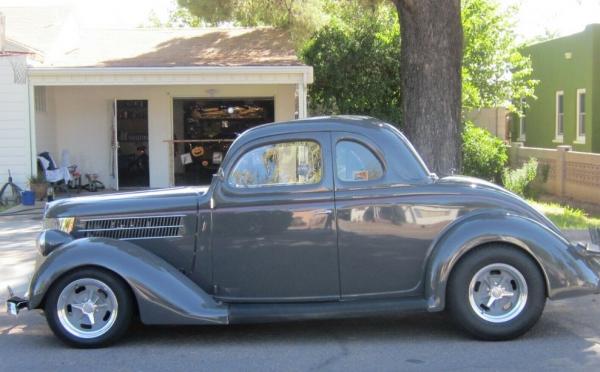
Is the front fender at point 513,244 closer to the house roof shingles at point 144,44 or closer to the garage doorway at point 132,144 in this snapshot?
the house roof shingles at point 144,44

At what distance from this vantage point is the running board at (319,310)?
5980 mm

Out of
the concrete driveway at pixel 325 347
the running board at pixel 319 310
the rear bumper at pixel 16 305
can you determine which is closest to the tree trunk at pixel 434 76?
the concrete driveway at pixel 325 347

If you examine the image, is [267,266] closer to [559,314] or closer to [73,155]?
[559,314]

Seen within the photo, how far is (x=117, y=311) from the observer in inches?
235

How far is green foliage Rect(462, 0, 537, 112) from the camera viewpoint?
2033 cm

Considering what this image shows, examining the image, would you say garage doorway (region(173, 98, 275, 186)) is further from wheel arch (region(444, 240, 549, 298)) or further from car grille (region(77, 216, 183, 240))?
wheel arch (region(444, 240, 549, 298))

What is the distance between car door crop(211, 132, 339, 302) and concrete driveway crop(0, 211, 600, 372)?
49 centimetres

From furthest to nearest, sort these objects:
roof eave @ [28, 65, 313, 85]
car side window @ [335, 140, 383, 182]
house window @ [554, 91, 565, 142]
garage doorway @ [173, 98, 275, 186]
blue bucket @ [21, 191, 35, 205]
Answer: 1. house window @ [554, 91, 565, 142]
2. garage doorway @ [173, 98, 275, 186]
3. roof eave @ [28, 65, 313, 85]
4. blue bucket @ [21, 191, 35, 205]
5. car side window @ [335, 140, 383, 182]

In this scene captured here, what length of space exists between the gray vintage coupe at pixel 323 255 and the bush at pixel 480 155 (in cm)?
1296

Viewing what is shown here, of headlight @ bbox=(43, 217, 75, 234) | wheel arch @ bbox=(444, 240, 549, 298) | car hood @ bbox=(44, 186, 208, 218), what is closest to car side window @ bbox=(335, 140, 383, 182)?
wheel arch @ bbox=(444, 240, 549, 298)

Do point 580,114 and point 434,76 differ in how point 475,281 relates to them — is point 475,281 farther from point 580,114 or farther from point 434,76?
point 580,114

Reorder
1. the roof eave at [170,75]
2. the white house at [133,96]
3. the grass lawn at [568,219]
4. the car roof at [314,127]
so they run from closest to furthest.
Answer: the car roof at [314,127] < the grass lawn at [568,219] < the roof eave at [170,75] < the white house at [133,96]

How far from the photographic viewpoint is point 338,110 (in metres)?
18.3

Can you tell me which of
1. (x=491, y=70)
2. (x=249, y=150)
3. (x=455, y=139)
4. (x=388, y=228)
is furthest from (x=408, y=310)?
(x=491, y=70)
